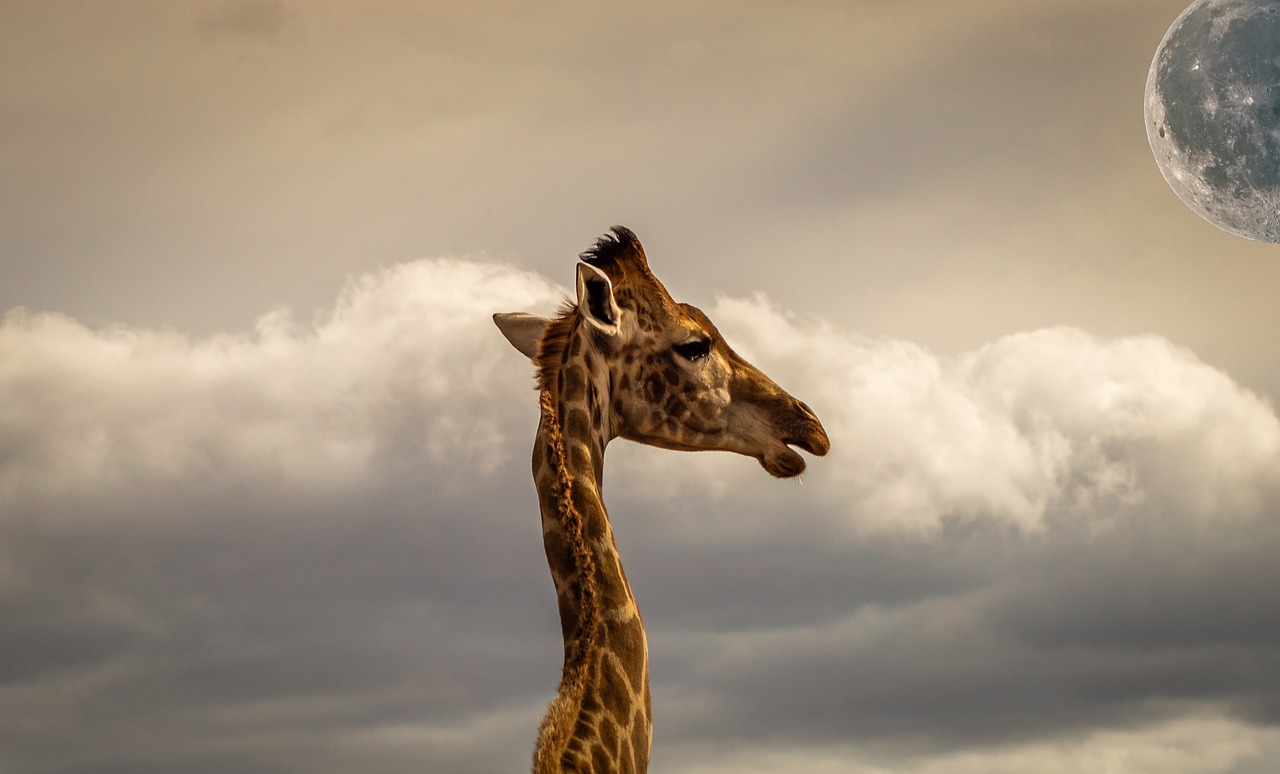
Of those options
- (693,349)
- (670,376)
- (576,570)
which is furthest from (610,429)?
(576,570)

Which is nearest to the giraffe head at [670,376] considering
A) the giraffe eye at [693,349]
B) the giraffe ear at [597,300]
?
the giraffe eye at [693,349]

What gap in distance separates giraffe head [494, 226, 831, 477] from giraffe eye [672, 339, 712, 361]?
0.03ft

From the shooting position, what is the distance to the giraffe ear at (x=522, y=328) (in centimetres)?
1498

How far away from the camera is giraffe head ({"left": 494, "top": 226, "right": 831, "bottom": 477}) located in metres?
14.0

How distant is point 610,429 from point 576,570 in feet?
6.52

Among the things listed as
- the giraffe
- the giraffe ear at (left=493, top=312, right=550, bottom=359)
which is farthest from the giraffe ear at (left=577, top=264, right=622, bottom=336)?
the giraffe ear at (left=493, top=312, right=550, bottom=359)

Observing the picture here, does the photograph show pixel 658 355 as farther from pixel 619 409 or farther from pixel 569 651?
pixel 569 651

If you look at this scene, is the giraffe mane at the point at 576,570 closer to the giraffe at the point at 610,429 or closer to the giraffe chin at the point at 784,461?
the giraffe at the point at 610,429

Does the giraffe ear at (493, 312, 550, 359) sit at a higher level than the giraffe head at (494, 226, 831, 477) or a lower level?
higher

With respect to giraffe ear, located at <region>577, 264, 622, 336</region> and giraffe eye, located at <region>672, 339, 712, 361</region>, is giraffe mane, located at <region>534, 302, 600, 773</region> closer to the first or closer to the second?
giraffe ear, located at <region>577, 264, 622, 336</region>

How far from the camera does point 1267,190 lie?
21.4 meters

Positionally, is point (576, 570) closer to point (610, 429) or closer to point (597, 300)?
point (610, 429)

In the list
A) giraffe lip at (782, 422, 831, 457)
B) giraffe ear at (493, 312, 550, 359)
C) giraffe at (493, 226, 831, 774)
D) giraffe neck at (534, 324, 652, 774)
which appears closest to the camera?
giraffe neck at (534, 324, 652, 774)

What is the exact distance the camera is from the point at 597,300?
1359 centimetres
